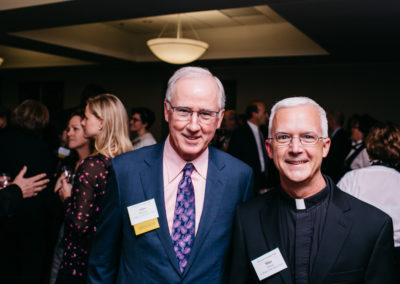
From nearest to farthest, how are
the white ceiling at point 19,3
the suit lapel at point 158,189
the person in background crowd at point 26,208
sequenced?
the suit lapel at point 158,189 < the person in background crowd at point 26,208 < the white ceiling at point 19,3

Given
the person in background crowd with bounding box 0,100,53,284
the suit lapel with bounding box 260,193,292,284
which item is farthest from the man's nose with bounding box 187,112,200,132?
the person in background crowd with bounding box 0,100,53,284

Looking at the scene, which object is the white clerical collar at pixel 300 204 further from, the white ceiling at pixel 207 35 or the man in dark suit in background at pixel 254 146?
the white ceiling at pixel 207 35

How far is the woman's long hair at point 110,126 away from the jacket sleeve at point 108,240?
2.30 feet

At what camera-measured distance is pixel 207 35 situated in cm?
745

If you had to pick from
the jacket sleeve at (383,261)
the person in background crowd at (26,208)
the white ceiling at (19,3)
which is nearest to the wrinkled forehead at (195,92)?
the jacket sleeve at (383,261)

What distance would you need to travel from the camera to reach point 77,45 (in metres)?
6.82

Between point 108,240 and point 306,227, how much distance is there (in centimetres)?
79

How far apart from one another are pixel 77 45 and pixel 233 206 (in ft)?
20.0

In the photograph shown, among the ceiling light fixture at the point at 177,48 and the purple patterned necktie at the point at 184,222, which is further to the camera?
the ceiling light fixture at the point at 177,48

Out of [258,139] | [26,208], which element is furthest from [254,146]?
[26,208]

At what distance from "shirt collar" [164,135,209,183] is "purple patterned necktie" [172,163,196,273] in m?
0.05

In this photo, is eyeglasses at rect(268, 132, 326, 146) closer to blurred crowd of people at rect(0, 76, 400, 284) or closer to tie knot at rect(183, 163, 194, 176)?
tie knot at rect(183, 163, 194, 176)

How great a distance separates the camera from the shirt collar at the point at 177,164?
1.58 metres

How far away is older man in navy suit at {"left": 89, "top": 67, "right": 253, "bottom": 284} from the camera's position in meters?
1.45
